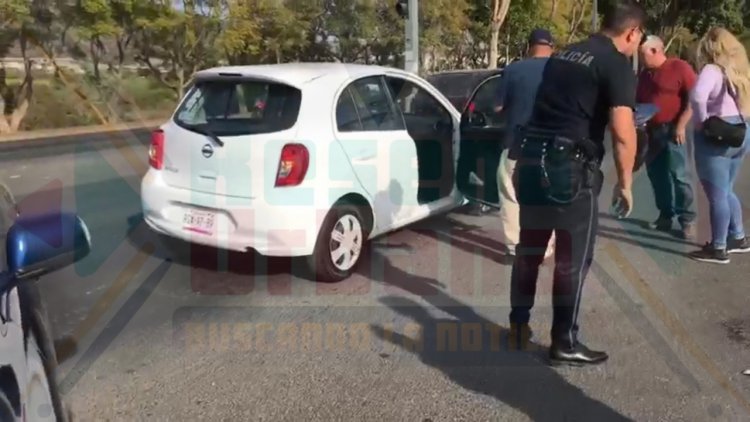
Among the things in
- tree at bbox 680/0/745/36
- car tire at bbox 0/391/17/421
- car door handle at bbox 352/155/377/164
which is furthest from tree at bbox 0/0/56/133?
tree at bbox 680/0/745/36

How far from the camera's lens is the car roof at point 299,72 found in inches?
205

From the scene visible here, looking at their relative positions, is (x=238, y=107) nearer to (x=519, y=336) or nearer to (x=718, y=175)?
(x=519, y=336)

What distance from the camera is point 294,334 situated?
450 centimetres

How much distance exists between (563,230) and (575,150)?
1.34 ft

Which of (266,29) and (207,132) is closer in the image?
(207,132)

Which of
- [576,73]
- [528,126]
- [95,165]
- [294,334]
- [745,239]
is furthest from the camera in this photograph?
[95,165]

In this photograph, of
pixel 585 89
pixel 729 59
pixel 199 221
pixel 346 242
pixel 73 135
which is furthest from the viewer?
pixel 73 135

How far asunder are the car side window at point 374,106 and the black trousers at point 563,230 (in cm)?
189

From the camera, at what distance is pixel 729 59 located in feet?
18.0

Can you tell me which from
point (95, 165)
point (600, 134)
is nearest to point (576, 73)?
point (600, 134)

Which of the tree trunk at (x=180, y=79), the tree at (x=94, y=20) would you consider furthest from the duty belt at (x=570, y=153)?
the tree trunk at (x=180, y=79)

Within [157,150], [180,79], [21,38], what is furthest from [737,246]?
[180,79]

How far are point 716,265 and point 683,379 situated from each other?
2180 mm

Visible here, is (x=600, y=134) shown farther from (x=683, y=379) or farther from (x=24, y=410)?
(x=24, y=410)
